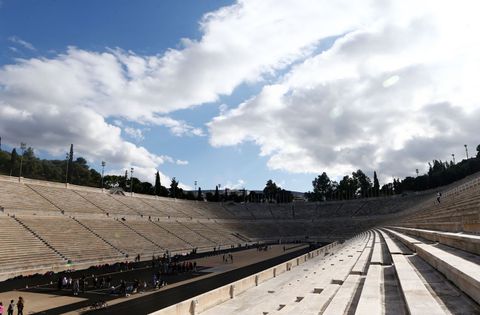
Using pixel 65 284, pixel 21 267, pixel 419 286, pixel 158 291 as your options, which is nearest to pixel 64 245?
pixel 21 267

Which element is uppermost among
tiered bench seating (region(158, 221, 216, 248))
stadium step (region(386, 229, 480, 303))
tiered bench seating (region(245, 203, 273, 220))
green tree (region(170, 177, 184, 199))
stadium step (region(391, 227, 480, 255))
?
green tree (region(170, 177, 184, 199))

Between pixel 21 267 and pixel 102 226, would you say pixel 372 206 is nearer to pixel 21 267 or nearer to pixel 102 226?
pixel 102 226

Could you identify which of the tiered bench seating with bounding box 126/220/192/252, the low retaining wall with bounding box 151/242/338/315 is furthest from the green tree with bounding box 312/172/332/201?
the low retaining wall with bounding box 151/242/338/315

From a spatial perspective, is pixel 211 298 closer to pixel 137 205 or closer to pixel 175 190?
pixel 137 205

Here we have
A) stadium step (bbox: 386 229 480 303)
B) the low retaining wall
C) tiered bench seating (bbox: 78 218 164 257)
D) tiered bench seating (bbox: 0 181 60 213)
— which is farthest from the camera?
tiered bench seating (bbox: 78 218 164 257)

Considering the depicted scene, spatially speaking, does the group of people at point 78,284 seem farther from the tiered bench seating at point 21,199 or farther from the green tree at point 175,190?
the green tree at point 175,190

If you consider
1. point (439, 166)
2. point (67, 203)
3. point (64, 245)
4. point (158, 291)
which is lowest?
point (158, 291)

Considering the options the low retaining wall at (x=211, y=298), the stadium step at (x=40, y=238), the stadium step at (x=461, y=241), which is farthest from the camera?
the stadium step at (x=40, y=238)

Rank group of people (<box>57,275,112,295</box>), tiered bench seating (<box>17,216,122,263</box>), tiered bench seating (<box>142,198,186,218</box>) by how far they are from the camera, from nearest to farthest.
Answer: group of people (<box>57,275,112,295</box>) → tiered bench seating (<box>17,216,122,263</box>) → tiered bench seating (<box>142,198,186,218</box>)

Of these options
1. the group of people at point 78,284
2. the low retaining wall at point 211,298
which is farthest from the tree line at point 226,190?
the low retaining wall at point 211,298

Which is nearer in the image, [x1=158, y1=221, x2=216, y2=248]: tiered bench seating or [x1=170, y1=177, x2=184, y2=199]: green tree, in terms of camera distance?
[x1=158, y1=221, x2=216, y2=248]: tiered bench seating

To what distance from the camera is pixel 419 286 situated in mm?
6340

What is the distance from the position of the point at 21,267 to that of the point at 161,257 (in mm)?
18241

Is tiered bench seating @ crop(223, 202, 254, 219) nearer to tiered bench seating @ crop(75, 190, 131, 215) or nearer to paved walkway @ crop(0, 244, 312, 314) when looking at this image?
tiered bench seating @ crop(75, 190, 131, 215)
